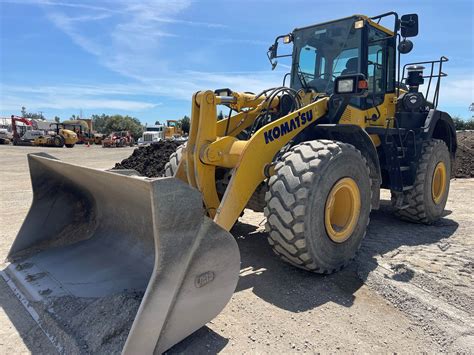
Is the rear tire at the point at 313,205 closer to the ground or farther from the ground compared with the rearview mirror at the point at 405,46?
closer to the ground

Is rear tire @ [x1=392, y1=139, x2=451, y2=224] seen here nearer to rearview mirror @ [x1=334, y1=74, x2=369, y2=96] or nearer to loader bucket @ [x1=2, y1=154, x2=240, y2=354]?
rearview mirror @ [x1=334, y1=74, x2=369, y2=96]

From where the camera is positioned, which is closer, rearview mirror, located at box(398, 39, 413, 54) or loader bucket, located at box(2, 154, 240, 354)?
loader bucket, located at box(2, 154, 240, 354)

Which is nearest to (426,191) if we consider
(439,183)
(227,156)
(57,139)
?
(439,183)

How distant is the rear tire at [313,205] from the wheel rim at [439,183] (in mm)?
2812

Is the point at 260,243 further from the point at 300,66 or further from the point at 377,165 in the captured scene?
the point at 300,66

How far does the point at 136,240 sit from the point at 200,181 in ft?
2.68

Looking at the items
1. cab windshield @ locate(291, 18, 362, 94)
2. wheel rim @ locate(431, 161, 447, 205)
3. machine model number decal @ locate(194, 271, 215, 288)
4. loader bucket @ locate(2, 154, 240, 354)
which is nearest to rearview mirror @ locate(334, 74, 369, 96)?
cab windshield @ locate(291, 18, 362, 94)

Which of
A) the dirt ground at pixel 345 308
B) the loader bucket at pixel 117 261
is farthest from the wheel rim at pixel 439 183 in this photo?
the loader bucket at pixel 117 261

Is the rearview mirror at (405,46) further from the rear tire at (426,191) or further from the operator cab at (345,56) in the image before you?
the rear tire at (426,191)

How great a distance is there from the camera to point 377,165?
14.0 ft

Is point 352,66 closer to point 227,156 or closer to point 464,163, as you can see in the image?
point 227,156

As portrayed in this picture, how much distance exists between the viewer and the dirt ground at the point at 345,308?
8.29ft

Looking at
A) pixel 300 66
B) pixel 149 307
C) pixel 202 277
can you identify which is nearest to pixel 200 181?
pixel 202 277

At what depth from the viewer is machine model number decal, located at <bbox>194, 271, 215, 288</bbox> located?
7.79 ft
